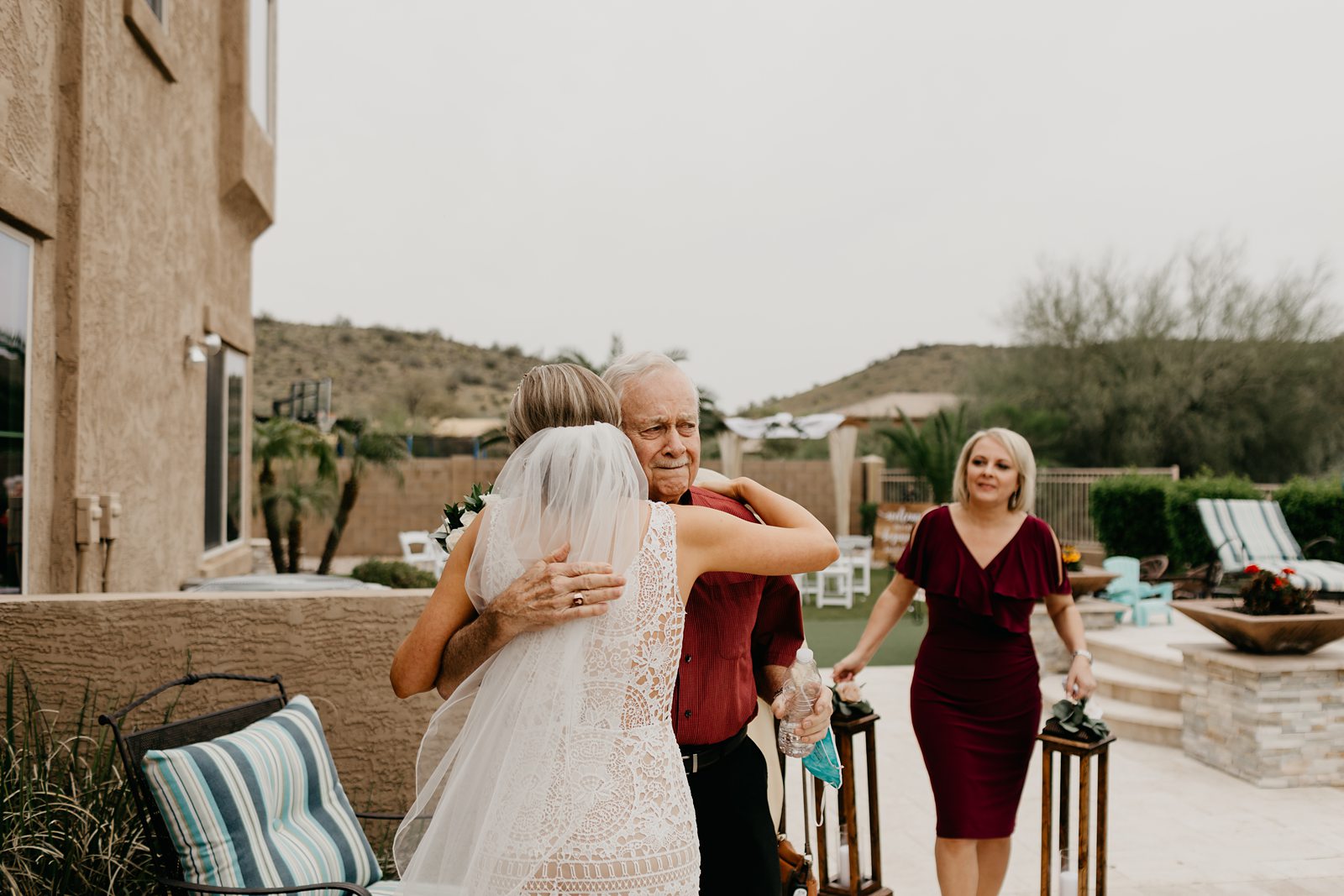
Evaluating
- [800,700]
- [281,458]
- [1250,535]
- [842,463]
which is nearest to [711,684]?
[800,700]

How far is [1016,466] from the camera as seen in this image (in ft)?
12.3

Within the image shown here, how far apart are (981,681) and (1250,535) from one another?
10.6m

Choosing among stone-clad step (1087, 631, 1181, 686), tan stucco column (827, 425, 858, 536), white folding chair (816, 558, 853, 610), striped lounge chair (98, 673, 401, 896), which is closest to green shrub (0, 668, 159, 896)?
striped lounge chair (98, 673, 401, 896)

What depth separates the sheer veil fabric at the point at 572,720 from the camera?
65.6 inches

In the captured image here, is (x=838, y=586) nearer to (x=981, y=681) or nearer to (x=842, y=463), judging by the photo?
(x=842, y=463)

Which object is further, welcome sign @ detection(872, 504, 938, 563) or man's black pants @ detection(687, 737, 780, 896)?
welcome sign @ detection(872, 504, 938, 563)

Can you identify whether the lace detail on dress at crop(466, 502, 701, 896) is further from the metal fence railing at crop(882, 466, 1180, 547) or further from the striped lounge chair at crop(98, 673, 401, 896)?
the metal fence railing at crop(882, 466, 1180, 547)

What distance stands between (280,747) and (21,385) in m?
2.69

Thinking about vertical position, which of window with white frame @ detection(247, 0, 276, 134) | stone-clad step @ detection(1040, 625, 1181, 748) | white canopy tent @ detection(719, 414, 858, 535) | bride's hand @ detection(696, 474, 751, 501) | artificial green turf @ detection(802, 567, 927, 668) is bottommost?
artificial green turf @ detection(802, 567, 927, 668)

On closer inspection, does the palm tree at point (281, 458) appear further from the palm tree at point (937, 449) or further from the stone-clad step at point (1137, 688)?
the palm tree at point (937, 449)

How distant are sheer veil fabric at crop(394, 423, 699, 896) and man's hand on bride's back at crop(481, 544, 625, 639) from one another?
0.15 ft

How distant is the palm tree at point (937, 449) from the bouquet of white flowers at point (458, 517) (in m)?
17.1

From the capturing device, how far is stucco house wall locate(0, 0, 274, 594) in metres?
4.64

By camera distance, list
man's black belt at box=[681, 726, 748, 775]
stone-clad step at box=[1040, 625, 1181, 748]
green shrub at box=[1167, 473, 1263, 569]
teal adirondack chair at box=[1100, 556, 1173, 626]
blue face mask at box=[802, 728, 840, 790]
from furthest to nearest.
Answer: green shrub at box=[1167, 473, 1263, 569] < teal adirondack chair at box=[1100, 556, 1173, 626] < stone-clad step at box=[1040, 625, 1181, 748] < blue face mask at box=[802, 728, 840, 790] < man's black belt at box=[681, 726, 748, 775]
